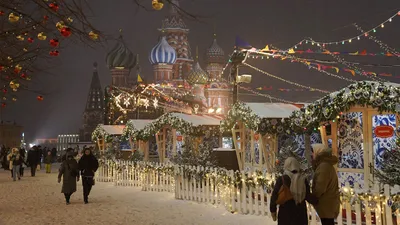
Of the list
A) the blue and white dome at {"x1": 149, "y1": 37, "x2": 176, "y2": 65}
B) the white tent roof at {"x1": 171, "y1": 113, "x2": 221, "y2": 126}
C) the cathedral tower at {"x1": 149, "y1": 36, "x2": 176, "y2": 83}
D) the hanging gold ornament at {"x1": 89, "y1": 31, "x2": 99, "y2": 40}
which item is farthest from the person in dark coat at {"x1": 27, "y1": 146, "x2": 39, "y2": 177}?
the blue and white dome at {"x1": 149, "y1": 37, "x2": 176, "y2": 65}

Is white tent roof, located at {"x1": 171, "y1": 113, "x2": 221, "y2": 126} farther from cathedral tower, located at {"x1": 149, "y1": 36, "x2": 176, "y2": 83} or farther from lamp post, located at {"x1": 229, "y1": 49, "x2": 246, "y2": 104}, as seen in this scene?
cathedral tower, located at {"x1": 149, "y1": 36, "x2": 176, "y2": 83}

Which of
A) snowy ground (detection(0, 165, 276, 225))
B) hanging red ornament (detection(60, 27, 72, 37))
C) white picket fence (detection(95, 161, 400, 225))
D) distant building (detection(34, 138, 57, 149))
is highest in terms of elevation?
distant building (detection(34, 138, 57, 149))

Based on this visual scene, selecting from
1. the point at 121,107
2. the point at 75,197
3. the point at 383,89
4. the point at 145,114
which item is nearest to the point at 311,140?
the point at 383,89

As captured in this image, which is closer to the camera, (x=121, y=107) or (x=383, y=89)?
(x=383, y=89)

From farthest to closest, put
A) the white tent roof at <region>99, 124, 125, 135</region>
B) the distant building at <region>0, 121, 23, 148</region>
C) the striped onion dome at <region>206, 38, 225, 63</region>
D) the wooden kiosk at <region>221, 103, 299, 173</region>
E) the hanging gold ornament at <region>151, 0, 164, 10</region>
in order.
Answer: the striped onion dome at <region>206, 38, 225, 63</region> < the distant building at <region>0, 121, 23, 148</region> < the white tent roof at <region>99, 124, 125, 135</region> < the wooden kiosk at <region>221, 103, 299, 173</region> < the hanging gold ornament at <region>151, 0, 164, 10</region>

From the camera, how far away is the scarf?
646 cm

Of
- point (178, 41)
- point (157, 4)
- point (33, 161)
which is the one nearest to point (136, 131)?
point (33, 161)

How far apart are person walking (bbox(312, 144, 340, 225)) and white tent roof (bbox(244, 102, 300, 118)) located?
310 inches

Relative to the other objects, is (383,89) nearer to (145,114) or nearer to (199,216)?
(199,216)

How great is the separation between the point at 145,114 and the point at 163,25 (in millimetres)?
26894

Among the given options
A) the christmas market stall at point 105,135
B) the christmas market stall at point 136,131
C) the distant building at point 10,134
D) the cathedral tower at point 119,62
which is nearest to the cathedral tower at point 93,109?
the distant building at point 10,134

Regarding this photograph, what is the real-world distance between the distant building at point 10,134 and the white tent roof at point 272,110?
63.4 m

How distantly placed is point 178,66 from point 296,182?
67.8 metres

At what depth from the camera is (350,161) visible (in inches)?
483
